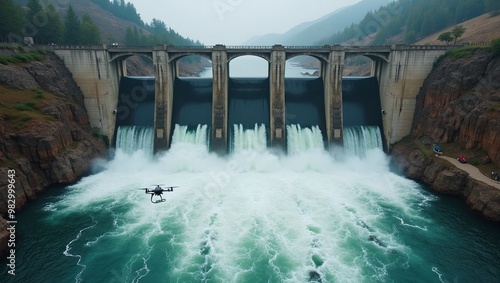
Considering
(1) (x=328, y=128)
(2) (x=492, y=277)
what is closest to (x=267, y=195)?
(1) (x=328, y=128)

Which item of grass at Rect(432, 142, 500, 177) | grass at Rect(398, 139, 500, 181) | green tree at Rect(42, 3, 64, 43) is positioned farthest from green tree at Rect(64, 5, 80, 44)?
grass at Rect(432, 142, 500, 177)

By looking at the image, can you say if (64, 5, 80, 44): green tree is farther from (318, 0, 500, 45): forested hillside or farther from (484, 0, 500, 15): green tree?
(484, 0, 500, 15): green tree

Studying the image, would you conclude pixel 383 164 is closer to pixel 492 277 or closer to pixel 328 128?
pixel 328 128

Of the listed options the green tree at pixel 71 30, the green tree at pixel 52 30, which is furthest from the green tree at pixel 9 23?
the green tree at pixel 71 30

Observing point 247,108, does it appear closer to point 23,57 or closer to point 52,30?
point 23,57

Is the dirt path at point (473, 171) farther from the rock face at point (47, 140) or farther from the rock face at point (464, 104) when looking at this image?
the rock face at point (47, 140)

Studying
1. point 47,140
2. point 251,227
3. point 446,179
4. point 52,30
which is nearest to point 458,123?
point 446,179
